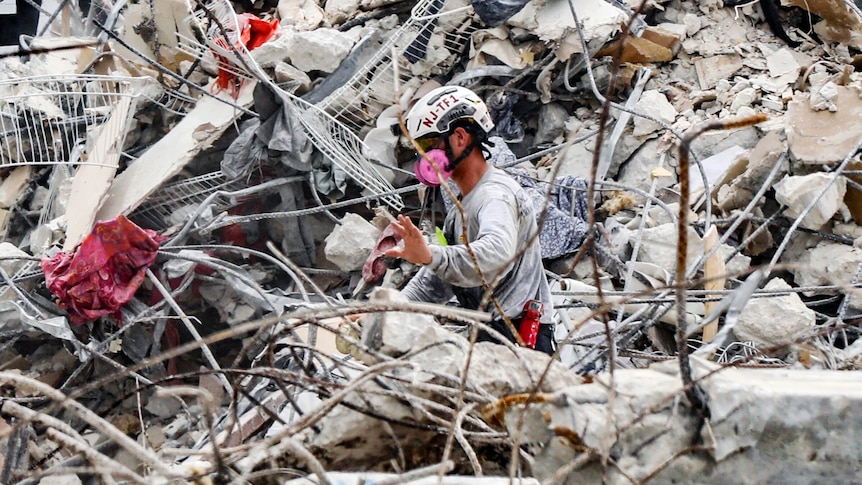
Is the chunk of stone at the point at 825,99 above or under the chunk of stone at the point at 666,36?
under

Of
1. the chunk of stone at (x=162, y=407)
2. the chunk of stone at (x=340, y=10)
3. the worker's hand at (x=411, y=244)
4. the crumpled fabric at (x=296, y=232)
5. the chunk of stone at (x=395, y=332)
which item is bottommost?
the chunk of stone at (x=162, y=407)

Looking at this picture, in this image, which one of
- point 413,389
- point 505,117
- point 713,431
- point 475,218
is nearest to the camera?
point 713,431

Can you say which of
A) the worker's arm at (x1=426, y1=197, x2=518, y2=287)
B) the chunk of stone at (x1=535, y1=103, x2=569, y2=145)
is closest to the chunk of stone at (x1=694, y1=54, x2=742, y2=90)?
the chunk of stone at (x1=535, y1=103, x2=569, y2=145)

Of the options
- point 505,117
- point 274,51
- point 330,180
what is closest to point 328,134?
point 330,180

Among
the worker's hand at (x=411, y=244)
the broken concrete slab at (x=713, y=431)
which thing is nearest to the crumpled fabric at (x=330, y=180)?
the worker's hand at (x=411, y=244)

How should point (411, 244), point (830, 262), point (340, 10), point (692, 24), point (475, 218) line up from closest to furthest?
point (411, 244), point (475, 218), point (830, 262), point (692, 24), point (340, 10)

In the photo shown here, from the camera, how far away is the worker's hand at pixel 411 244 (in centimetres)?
221

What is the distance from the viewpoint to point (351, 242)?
4.18 metres

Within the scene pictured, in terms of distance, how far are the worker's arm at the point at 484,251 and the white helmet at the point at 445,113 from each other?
393 mm

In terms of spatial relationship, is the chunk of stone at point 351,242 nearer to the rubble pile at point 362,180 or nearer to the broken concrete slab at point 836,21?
the rubble pile at point 362,180

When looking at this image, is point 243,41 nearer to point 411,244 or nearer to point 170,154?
point 170,154

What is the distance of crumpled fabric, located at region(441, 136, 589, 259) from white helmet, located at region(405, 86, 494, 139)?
40.8 inches

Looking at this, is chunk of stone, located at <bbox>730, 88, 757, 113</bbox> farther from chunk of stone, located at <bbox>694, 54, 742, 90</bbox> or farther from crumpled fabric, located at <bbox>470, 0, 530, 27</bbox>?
crumpled fabric, located at <bbox>470, 0, 530, 27</bbox>

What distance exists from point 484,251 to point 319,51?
2710 mm
